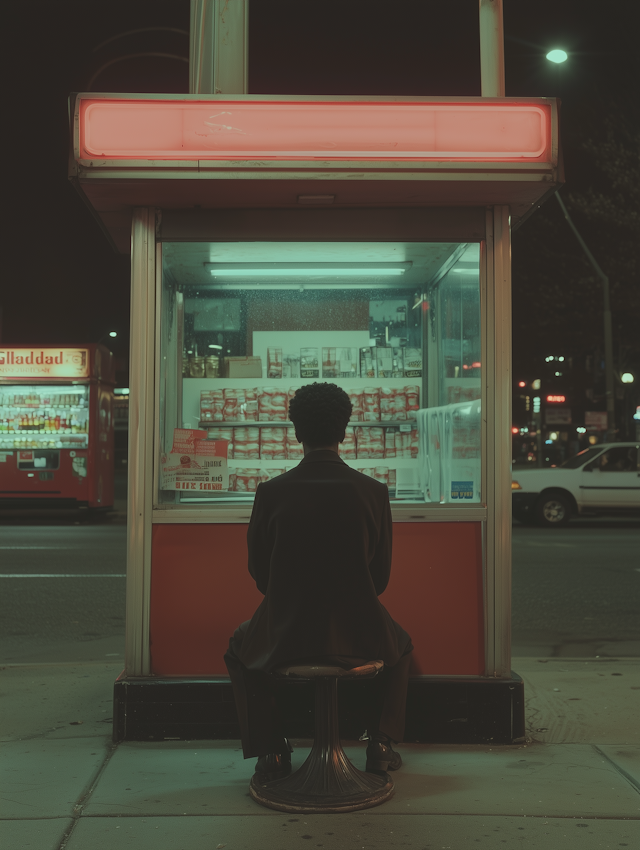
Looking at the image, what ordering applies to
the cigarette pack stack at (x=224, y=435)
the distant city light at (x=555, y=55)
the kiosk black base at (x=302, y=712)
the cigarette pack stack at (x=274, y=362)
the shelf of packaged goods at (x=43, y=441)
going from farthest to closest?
the shelf of packaged goods at (x=43, y=441)
the distant city light at (x=555, y=55)
the cigarette pack stack at (x=274, y=362)
the cigarette pack stack at (x=224, y=435)
the kiosk black base at (x=302, y=712)

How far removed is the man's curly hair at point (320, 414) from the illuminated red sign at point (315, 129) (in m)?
1.27

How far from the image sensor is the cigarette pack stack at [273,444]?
17.5 ft

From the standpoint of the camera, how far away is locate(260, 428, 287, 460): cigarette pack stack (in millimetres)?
5320

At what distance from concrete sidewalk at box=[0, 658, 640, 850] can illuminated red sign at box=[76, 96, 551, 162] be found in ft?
9.61

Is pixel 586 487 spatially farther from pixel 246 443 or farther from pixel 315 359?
pixel 246 443

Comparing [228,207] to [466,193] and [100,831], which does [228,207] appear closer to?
[466,193]

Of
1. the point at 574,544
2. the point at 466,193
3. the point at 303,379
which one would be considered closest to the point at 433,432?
the point at 303,379

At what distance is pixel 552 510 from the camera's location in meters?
Answer: 16.3

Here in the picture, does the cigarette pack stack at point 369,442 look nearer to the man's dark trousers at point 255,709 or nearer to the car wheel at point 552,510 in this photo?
the man's dark trousers at point 255,709

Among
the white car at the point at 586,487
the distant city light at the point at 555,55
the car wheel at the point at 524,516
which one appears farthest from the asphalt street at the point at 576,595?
the distant city light at the point at 555,55

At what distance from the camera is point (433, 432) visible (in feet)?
17.5

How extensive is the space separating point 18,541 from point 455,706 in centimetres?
1077

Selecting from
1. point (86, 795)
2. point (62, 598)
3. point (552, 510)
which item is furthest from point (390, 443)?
point (552, 510)

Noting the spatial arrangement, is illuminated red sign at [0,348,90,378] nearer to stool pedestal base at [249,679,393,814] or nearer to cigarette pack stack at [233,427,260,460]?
cigarette pack stack at [233,427,260,460]
